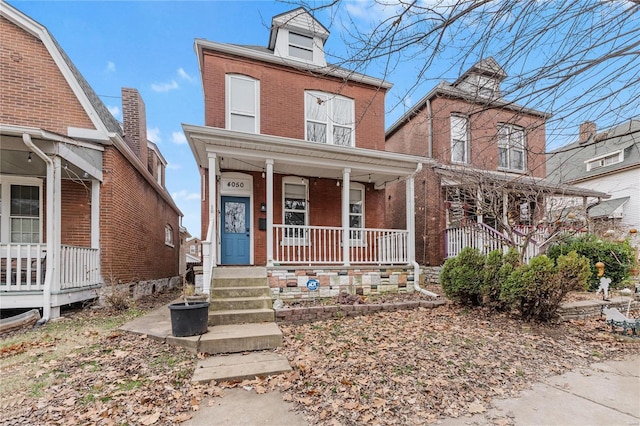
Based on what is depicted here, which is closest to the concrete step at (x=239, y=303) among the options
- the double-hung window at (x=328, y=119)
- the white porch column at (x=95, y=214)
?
the white porch column at (x=95, y=214)

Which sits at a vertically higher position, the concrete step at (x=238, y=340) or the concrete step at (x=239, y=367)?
the concrete step at (x=238, y=340)

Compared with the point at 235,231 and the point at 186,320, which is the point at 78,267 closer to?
the point at 235,231

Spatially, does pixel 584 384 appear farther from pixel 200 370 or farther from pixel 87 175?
pixel 87 175

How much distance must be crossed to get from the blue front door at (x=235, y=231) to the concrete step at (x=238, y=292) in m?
2.62

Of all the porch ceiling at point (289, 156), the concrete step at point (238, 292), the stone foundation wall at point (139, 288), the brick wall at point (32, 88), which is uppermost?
the brick wall at point (32, 88)

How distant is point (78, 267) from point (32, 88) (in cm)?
404

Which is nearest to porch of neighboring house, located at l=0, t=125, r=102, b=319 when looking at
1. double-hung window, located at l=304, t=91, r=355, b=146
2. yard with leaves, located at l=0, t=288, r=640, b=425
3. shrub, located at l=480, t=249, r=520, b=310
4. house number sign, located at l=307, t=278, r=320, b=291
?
yard with leaves, located at l=0, t=288, r=640, b=425

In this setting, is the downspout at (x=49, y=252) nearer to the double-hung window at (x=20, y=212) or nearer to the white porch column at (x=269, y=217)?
the double-hung window at (x=20, y=212)

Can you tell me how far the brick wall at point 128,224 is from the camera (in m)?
7.11

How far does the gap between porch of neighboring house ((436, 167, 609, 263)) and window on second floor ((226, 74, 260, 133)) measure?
5.84 meters

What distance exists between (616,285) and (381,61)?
9.54m

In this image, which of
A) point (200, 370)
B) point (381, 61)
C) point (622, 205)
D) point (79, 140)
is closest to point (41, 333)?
point (200, 370)

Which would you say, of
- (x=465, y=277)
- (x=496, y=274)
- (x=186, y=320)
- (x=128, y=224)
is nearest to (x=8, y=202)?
(x=128, y=224)

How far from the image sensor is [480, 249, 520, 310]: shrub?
5.58 m
